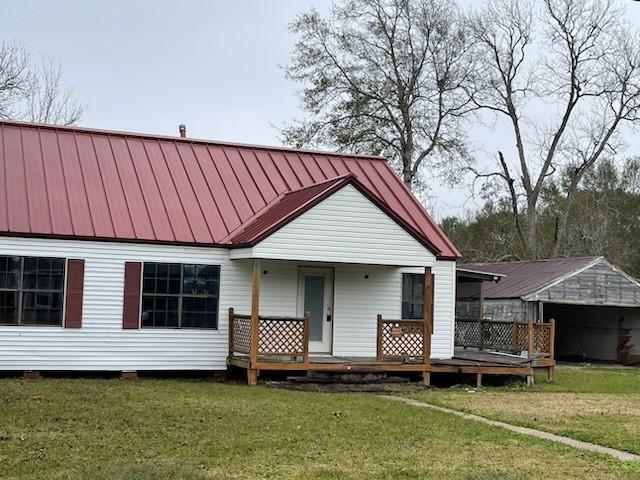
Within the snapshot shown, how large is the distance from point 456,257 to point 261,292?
4758 millimetres

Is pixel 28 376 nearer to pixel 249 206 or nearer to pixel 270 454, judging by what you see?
pixel 249 206

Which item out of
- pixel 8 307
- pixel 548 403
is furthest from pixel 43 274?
pixel 548 403

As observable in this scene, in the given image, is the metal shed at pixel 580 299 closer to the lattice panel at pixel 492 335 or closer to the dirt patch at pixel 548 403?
the lattice panel at pixel 492 335

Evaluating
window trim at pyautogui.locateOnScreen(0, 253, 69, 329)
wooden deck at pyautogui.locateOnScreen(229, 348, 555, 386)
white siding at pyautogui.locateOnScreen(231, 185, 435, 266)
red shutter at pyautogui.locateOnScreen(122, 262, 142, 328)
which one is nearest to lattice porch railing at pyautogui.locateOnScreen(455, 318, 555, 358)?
wooden deck at pyautogui.locateOnScreen(229, 348, 555, 386)

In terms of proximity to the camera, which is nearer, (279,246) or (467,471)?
(467,471)

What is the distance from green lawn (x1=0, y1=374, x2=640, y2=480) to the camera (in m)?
9.64

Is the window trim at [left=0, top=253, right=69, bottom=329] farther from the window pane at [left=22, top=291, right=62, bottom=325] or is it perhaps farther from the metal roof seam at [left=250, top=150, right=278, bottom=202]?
the metal roof seam at [left=250, top=150, right=278, bottom=202]

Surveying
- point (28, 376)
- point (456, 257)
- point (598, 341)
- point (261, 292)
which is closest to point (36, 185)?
point (28, 376)

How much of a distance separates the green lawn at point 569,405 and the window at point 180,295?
4959mm

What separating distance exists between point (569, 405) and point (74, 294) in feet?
32.1

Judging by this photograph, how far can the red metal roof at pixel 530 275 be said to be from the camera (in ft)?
95.6

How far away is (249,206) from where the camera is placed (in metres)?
21.2

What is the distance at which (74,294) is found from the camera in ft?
60.8

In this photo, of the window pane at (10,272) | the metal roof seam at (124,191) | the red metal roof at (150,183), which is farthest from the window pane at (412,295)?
the window pane at (10,272)
